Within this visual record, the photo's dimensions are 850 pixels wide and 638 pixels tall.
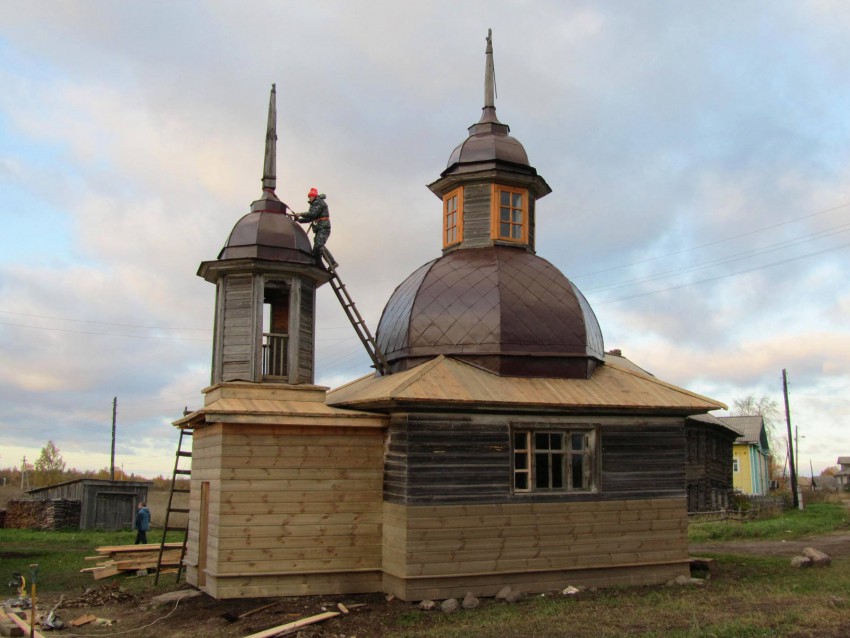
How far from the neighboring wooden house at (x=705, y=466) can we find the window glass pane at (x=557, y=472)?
2190cm

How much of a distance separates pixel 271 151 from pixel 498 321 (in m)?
5.70

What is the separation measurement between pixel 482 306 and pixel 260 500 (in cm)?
538

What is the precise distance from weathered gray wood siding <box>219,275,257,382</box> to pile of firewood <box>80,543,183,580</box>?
16.1 feet

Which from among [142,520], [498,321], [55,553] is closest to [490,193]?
[498,321]

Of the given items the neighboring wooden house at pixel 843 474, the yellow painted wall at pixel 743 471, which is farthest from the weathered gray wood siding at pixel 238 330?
the neighboring wooden house at pixel 843 474

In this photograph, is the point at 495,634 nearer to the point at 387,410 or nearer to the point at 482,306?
the point at 387,410

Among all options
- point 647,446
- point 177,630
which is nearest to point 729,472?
point 647,446

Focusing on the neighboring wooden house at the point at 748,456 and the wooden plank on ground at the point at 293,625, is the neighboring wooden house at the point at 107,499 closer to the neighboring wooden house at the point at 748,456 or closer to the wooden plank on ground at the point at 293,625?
the wooden plank on ground at the point at 293,625

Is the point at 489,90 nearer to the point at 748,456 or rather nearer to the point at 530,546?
the point at 530,546

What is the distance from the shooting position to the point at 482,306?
1541cm

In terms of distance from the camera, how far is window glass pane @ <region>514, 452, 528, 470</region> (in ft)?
46.6

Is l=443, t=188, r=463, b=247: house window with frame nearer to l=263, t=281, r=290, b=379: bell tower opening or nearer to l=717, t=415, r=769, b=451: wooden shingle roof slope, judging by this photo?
l=263, t=281, r=290, b=379: bell tower opening

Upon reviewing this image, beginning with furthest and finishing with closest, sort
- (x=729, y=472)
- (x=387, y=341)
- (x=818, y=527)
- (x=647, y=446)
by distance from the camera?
(x=729, y=472) < (x=818, y=527) < (x=387, y=341) < (x=647, y=446)

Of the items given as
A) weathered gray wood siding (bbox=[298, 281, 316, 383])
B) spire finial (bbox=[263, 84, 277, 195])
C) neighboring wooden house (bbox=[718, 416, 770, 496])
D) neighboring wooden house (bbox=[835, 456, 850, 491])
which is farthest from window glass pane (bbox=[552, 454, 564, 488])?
neighboring wooden house (bbox=[835, 456, 850, 491])
